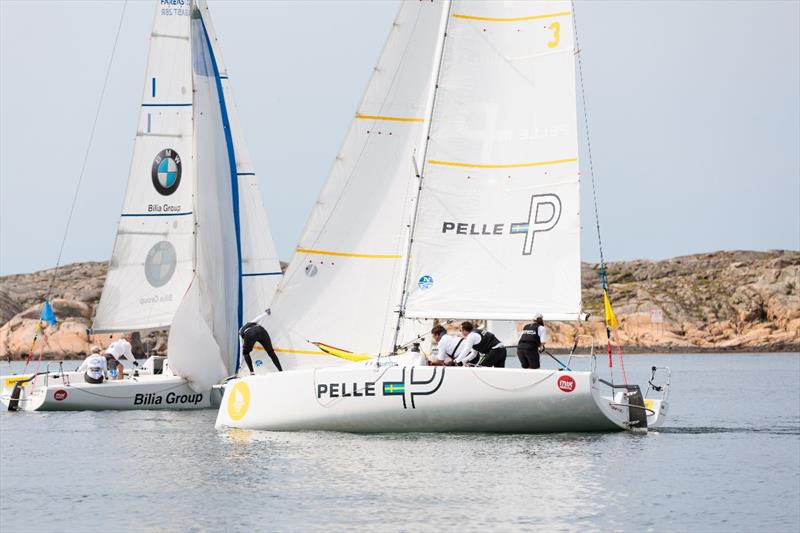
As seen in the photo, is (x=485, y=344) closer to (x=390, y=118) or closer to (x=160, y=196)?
(x=390, y=118)

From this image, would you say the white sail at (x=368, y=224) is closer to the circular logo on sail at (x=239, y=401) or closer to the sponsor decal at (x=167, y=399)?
the circular logo on sail at (x=239, y=401)

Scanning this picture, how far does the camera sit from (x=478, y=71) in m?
23.4

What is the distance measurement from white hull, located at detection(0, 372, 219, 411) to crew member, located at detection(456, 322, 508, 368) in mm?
10983

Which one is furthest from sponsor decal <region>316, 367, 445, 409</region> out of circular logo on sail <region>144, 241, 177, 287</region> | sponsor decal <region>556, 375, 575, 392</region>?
circular logo on sail <region>144, 241, 177, 287</region>

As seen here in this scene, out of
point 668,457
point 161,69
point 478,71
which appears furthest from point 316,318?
point 161,69

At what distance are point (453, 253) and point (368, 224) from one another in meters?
1.95

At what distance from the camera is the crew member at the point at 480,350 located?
22609mm

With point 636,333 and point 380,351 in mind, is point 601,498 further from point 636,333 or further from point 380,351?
point 636,333

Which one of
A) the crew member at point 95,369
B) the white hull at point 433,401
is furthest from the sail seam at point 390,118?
the crew member at point 95,369

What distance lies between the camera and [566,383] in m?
21.5

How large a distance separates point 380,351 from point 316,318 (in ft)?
4.25

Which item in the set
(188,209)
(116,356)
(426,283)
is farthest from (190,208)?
(426,283)

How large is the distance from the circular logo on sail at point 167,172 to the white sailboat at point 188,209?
27 millimetres

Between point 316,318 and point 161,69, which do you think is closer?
point 316,318
